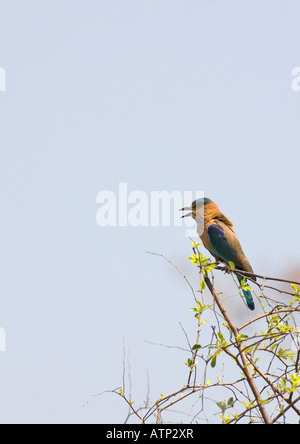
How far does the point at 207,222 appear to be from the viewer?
7.94 meters

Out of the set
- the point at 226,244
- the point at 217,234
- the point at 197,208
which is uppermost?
the point at 197,208

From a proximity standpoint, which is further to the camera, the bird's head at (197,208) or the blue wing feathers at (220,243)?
the bird's head at (197,208)

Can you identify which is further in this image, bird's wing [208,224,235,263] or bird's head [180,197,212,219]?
bird's head [180,197,212,219]

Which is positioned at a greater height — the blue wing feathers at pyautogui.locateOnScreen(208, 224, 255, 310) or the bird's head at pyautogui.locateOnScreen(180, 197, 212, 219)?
the bird's head at pyautogui.locateOnScreen(180, 197, 212, 219)

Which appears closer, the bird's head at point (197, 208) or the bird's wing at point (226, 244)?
the bird's wing at point (226, 244)

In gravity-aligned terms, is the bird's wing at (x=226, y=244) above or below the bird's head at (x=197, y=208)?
below

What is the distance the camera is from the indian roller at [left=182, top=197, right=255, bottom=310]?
25.3 ft

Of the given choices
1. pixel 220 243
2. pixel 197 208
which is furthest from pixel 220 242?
pixel 197 208

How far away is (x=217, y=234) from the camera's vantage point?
7762mm

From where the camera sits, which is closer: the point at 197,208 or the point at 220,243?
the point at 220,243

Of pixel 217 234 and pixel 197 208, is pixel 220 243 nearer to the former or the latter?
pixel 217 234

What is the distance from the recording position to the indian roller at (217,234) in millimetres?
7715
